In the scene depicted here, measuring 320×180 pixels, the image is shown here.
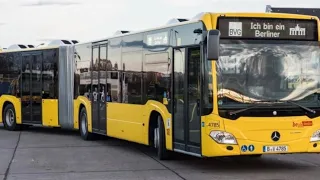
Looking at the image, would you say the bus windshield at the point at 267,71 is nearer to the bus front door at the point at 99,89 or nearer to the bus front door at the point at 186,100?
the bus front door at the point at 186,100

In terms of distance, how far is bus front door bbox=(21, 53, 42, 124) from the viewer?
20.8 metres

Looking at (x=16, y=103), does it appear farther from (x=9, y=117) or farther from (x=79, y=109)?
(x=79, y=109)

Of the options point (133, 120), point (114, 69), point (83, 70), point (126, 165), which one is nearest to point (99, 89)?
point (114, 69)

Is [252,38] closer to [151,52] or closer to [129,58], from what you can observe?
[151,52]

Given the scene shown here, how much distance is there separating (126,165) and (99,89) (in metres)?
5.00

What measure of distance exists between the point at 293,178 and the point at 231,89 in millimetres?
1922

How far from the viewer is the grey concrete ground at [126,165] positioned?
420 inches

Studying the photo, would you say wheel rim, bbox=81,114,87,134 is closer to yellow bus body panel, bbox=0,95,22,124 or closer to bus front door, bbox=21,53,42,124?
bus front door, bbox=21,53,42,124

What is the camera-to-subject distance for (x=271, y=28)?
424 inches

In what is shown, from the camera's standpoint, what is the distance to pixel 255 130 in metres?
10.5

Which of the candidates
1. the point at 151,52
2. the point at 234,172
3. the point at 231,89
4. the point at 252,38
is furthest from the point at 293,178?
the point at 151,52

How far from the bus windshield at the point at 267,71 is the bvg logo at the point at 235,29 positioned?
0.14 meters

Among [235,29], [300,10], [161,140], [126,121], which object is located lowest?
[161,140]

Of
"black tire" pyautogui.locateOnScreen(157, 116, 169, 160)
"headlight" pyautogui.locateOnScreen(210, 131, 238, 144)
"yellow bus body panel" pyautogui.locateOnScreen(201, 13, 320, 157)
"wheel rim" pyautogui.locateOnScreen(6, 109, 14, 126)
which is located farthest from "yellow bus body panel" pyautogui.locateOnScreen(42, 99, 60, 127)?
"headlight" pyautogui.locateOnScreen(210, 131, 238, 144)
